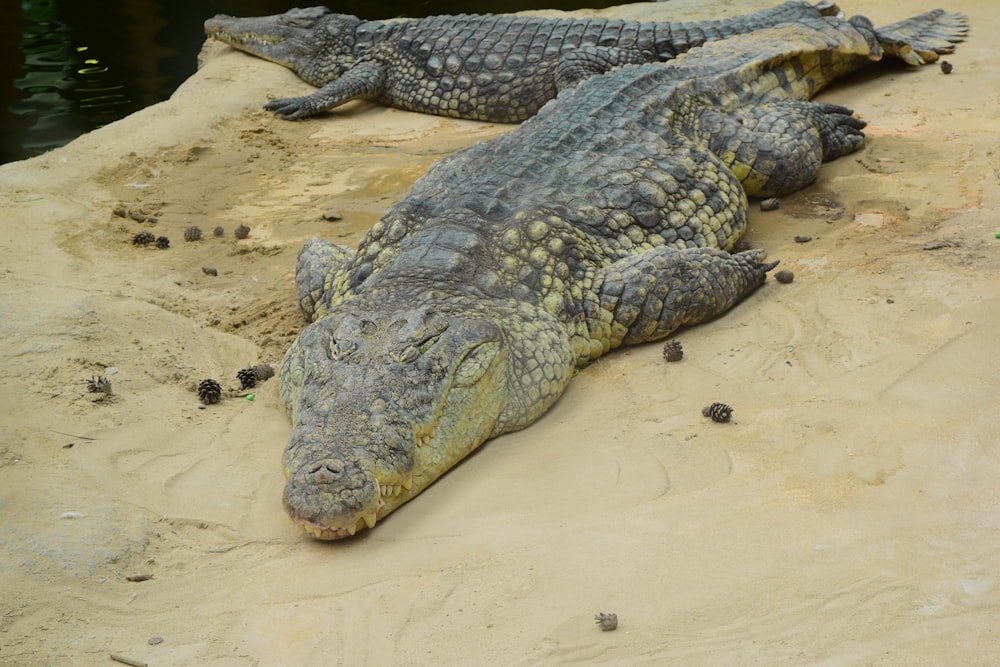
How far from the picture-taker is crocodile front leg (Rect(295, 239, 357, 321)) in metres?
5.68

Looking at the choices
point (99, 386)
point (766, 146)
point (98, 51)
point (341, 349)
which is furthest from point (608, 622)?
point (98, 51)

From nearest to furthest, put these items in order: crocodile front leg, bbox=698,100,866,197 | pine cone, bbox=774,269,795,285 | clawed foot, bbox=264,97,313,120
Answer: pine cone, bbox=774,269,795,285 → crocodile front leg, bbox=698,100,866,197 → clawed foot, bbox=264,97,313,120

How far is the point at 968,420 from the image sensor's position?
4.06 metres

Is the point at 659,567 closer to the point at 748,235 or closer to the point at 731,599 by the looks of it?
the point at 731,599

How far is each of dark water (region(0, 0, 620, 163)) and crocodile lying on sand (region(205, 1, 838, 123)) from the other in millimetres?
2354

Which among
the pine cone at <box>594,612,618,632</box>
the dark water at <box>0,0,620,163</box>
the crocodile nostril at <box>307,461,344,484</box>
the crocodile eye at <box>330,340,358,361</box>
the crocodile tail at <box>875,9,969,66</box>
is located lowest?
the dark water at <box>0,0,620,163</box>

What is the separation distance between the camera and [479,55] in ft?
31.9

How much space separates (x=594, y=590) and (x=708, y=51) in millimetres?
5386

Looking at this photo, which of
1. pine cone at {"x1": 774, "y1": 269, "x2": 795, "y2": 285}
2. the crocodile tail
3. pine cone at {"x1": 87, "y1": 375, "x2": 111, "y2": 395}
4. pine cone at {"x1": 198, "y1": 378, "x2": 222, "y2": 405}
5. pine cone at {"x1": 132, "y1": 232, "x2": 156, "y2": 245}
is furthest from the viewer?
the crocodile tail

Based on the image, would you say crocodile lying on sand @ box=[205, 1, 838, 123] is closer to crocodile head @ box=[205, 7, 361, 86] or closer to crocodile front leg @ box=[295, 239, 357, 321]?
crocodile head @ box=[205, 7, 361, 86]

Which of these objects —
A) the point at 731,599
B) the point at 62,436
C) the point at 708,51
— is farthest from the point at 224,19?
the point at 731,599

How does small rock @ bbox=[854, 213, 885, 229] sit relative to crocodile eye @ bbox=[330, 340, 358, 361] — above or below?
below

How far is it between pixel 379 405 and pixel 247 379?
1303 millimetres

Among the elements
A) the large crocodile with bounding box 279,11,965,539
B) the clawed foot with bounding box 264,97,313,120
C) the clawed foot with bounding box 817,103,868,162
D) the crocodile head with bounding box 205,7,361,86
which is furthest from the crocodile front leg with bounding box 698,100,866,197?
the crocodile head with bounding box 205,7,361,86
